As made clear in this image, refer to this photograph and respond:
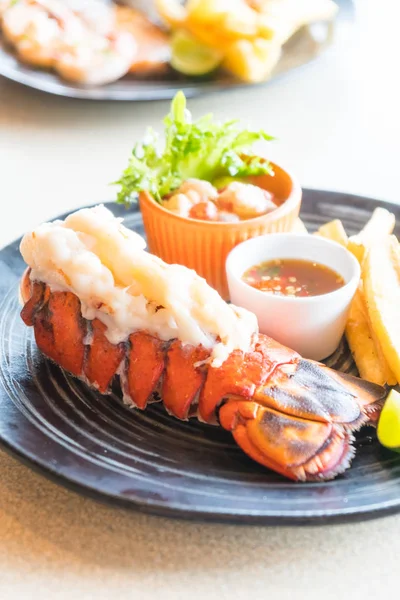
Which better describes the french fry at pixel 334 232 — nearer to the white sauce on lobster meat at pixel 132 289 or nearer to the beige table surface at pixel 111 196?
the white sauce on lobster meat at pixel 132 289

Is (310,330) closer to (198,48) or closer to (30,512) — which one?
(30,512)

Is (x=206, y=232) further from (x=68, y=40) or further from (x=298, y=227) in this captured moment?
(x=68, y=40)

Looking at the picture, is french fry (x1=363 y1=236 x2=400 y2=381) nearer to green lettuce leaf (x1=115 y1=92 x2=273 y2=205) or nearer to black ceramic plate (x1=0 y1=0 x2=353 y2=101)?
green lettuce leaf (x1=115 y1=92 x2=273 y2=205)

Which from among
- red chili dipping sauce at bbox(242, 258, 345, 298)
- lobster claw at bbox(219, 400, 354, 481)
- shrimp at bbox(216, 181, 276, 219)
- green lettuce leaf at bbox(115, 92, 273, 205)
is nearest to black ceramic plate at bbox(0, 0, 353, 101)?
green lettuce leaf at bbox(115, 92, 273, 205)

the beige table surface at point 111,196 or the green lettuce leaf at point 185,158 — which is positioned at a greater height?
the green lettuce leaf at point 185,158

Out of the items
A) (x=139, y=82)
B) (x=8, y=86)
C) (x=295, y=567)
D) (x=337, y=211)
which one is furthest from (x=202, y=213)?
(x=8, y=86)

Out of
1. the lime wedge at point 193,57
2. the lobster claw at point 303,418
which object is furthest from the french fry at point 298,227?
the lime wedge at point 193,57

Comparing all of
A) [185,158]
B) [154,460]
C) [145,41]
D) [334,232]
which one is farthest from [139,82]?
[154,460]
